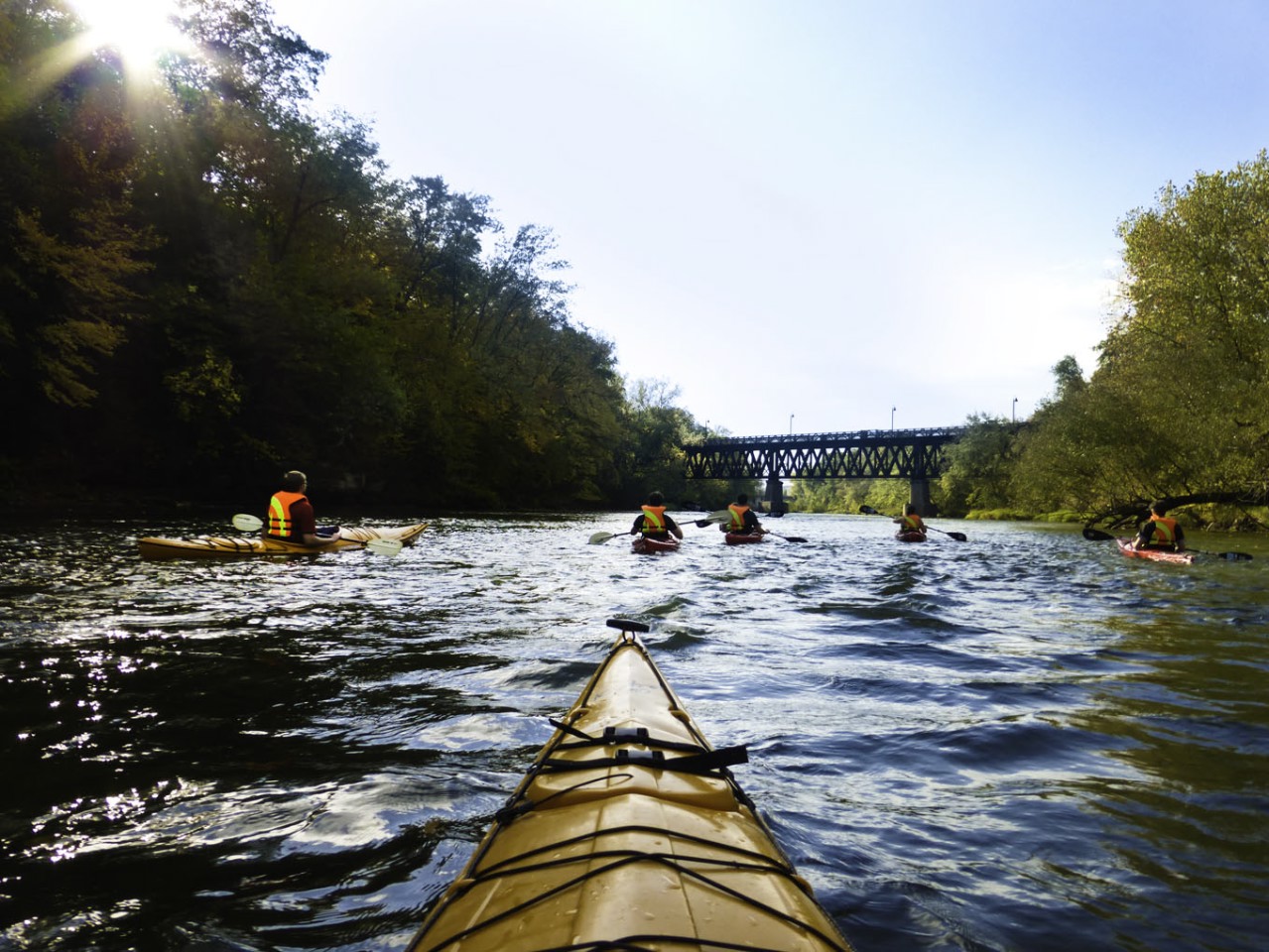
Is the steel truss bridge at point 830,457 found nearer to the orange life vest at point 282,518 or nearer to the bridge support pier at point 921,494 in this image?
the bridge support pier at point 921,494

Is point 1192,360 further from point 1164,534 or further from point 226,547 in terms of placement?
point 226,547

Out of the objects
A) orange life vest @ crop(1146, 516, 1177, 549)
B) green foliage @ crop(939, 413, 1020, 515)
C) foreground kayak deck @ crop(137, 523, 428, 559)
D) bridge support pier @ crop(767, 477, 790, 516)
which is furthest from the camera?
bridge support pier @ crop(767, 477, 790, 516)

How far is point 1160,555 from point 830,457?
51.5 metres

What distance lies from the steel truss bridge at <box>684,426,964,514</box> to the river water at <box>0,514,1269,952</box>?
53422mm

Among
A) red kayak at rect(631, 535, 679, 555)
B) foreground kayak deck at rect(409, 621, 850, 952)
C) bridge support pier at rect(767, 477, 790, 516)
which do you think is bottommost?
red kayak at rect(631, 535, 679, 555)

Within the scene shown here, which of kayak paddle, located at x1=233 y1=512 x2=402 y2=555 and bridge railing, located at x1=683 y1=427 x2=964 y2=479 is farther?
bridge railing, located at x1=683 y1=427 x2=964 y2=479

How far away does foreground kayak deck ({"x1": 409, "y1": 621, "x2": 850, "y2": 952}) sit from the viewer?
159 centimetres

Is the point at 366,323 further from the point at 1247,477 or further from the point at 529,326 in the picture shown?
the point at 1247,477

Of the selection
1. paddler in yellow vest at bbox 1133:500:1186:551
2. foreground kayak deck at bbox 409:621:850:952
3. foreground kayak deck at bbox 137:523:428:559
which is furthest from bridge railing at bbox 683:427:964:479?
foreground kayak deck at bbox 409:621:850:952

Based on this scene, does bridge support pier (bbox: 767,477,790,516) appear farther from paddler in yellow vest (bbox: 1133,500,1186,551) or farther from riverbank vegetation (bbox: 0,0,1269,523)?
paddler in yellow vest (bbox: 1133,500,1186,551)

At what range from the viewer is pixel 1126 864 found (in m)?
2.87

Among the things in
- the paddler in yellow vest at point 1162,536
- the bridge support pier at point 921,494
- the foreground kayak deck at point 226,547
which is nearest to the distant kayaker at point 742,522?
the paddler in yellow vest at point 1162,536

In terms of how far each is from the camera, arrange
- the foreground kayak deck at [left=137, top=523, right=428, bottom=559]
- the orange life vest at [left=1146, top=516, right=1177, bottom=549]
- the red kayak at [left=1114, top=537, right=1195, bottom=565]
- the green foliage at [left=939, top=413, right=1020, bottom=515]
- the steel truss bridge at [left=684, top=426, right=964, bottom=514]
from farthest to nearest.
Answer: the steel truss bridge at [left=684, top=426, right=964, bottom=514]
the green foliage at [left=939, top=413, right=1020, bottom=515]
the orange life vest at [left=1146, top=516, right=1177, bottom=549]
the red kayak at [left=1114, top=537, right=1195, bottom=565]
the foreground kayak deck at [left=137, top=523, right=428, bottom=559]

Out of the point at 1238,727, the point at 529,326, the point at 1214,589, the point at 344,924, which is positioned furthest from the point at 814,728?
the point at 529,326
